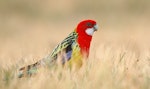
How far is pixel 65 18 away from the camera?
25453mm

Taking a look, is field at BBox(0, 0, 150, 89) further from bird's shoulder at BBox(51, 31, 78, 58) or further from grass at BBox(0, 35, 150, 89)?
bird's shoulder at BBox(51, 31, 78, 58)

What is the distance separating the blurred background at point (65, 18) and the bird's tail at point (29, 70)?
7.97 m

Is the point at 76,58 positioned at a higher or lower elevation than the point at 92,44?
higher

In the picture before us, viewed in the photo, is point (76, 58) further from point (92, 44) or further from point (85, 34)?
point (92, 44)

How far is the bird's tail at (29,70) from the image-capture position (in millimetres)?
9209

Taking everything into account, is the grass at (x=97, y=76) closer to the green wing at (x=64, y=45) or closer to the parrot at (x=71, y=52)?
the parrot at (x=71, y=52)

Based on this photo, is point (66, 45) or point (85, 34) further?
point (85, 34)

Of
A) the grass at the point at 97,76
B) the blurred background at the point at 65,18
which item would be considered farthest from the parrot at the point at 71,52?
the blurred background at the point at 65,18

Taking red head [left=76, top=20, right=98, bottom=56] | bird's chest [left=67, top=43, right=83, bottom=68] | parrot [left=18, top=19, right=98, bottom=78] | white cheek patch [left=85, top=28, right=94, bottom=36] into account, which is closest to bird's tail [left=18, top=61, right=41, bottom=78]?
parrot [left=18, top=19, right=98, bottom=78]

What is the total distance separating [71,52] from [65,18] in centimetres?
1534

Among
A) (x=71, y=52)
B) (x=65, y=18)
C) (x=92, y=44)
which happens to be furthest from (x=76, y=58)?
(x=65, y=18)

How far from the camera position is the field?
8.95m

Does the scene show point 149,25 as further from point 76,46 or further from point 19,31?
point 76,46

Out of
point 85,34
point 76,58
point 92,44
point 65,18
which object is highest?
point 85,34
